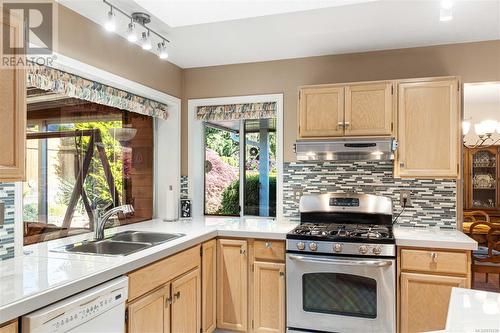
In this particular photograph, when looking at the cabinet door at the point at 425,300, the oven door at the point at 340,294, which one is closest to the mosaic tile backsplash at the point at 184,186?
the oven door at the point at 340,294

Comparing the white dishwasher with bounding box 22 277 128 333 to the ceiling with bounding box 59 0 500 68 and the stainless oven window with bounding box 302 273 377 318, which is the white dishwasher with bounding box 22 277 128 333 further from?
the ceiling with bounding box 59 0 500 68

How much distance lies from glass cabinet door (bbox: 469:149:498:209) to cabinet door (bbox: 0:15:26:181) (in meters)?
6.57

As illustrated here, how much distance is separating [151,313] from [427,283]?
1799mm

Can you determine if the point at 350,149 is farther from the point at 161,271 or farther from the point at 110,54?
the point at 110,54

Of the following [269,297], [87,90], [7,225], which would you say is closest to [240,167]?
[269,297]

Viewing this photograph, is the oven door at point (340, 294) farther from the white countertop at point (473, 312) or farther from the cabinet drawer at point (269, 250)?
the white countertop at point (473, 312)

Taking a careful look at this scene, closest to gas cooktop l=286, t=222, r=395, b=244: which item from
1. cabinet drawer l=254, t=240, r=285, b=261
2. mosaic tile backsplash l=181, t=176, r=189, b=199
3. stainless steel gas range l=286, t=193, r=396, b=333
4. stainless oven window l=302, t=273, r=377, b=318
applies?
stainless steel gas range l=286, t=193, r=396, b=333

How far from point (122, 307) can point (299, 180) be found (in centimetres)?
195

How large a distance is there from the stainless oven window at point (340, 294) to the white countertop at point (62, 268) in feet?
1.36

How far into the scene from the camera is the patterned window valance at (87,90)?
2.09 meters

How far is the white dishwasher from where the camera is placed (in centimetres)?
139

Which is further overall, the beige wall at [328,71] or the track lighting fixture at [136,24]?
the beige wall at [328,71]

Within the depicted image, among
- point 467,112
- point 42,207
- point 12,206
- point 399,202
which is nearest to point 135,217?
point 42,207

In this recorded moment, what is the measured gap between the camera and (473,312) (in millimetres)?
1139
